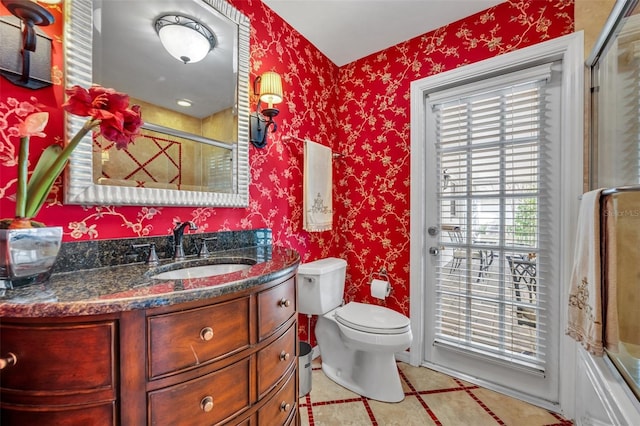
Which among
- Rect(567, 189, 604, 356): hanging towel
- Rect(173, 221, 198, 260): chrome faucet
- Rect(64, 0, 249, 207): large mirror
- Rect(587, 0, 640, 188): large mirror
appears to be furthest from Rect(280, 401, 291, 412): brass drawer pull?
Rect(587, 0, 640, 188): large mirror

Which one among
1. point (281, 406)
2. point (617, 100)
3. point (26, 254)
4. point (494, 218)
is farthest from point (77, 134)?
point (617, 100)

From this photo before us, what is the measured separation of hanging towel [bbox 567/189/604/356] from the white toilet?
31.1 inches

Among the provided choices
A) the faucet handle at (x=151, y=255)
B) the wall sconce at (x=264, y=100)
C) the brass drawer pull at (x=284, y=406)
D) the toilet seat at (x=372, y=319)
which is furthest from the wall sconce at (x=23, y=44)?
the toilet seat at (x=372, y=319)

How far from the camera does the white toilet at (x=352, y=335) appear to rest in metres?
1.64

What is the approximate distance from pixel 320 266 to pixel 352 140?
1163 mm

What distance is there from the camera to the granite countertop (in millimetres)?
615

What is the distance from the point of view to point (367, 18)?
75.1 inches

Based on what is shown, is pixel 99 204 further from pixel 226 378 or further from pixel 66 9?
pixel 226 378

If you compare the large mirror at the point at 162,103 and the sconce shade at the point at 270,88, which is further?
the sconce shade at the point at 270,88

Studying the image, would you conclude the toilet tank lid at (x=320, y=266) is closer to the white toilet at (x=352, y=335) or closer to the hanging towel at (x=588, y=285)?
the white toilet at (x=352, y=335)

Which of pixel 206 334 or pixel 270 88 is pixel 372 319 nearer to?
pixel 206 334

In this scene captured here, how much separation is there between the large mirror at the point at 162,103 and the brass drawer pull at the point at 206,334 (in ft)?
2.30

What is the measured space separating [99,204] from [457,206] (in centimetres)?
204

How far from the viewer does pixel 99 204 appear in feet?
3.54
